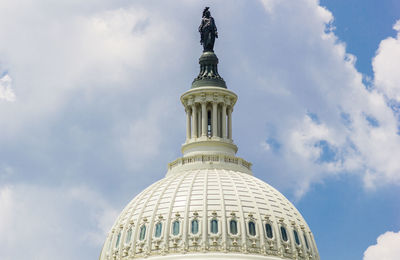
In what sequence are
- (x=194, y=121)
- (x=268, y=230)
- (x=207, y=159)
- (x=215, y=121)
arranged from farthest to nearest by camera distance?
(x=194, y=121), (x=215, y=121), (x=207, y=159), (x=268, y=230)

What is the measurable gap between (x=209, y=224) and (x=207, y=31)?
29.7 meters

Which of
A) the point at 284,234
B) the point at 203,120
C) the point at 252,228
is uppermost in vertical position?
the point at 203,120

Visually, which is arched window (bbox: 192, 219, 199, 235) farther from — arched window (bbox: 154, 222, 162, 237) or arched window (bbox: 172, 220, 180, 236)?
arched window (bbox: 154, 222, 162, 237)

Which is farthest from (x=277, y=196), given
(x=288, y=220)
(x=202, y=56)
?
(x=202, y=56)

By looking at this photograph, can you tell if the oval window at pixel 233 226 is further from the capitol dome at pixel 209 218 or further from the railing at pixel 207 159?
the railing at pixel 207 159

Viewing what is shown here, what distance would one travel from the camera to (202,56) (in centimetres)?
11681

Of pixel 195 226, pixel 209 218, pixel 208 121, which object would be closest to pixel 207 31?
pixel 208 121

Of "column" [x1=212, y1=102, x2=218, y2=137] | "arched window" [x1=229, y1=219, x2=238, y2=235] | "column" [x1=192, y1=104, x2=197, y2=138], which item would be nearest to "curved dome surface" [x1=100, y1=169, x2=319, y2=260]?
"arched window" [x1=229, y1=219, x2=238, y2=235]

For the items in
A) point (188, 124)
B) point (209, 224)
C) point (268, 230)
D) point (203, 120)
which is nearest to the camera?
point (209, 224)

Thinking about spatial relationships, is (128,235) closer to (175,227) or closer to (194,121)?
(175,227)

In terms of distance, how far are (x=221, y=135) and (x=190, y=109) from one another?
489 centimetres

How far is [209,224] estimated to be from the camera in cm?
9638

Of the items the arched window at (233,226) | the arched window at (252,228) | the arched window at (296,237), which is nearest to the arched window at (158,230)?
the arched window at (233,226)

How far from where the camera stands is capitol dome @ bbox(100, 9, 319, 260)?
95438 mm
